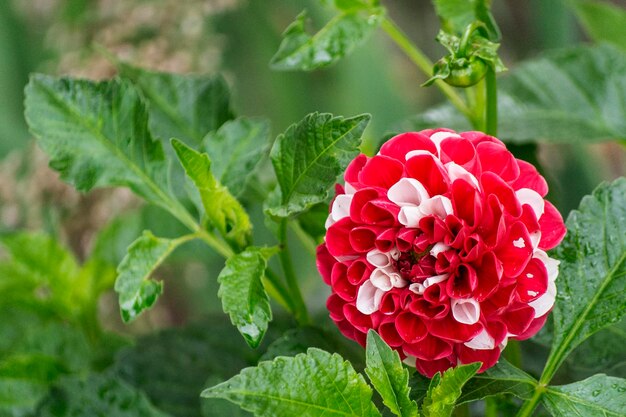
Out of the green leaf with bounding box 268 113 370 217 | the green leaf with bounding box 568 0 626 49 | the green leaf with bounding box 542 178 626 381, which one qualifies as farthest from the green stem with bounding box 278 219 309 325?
the green leaf with bounding box 568 0 626 49

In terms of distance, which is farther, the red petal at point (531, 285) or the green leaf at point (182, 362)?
the green leaf at point (182, 362)

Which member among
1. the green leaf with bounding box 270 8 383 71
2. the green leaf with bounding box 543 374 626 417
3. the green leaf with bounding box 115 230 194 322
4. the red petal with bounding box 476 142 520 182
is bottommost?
the green leaf with bounding box 543 374 626 417

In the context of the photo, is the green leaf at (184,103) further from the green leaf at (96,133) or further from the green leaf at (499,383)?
the green leaf at (499,383)

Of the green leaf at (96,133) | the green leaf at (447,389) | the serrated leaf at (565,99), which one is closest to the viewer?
the green leaf at (447,389)

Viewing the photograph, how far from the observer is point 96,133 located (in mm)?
416

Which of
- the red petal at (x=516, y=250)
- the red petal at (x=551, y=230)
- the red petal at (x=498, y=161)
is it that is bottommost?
the red petal at (x=551, y=230)

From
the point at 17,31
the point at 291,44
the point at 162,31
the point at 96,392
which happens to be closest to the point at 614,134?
the point at 291,44

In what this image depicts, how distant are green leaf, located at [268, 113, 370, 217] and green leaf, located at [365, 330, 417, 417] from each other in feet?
0.23

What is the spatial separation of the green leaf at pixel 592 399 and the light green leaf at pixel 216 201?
0.51 feet

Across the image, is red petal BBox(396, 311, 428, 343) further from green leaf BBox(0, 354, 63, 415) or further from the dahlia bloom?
green leaf BBox(0, 354, 63, 415)

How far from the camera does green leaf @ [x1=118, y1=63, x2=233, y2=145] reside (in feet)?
1.59

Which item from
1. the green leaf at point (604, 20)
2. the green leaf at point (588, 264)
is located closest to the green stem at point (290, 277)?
the green leaf at point (588, 264)

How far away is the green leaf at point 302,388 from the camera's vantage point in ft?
0.98

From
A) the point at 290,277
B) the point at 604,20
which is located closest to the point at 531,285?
the point at 290,277
